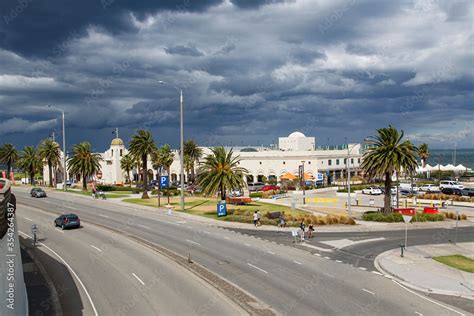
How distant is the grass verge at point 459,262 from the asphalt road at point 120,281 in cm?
1475

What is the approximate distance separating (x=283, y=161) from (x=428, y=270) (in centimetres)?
7358

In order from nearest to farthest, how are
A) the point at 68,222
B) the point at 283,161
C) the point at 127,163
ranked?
the point at 68,222 → the point at 283,161 → the point at 127,163

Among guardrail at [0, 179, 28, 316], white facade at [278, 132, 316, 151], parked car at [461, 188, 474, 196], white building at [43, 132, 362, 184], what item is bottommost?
parked car at [461, 188, 474, 196]

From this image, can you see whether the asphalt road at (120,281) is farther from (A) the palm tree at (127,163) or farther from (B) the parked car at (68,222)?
(A) the palm tree at (127,163)

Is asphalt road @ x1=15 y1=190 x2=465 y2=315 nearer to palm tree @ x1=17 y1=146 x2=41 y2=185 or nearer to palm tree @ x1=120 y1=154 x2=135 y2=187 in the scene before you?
palm tree @ x1=120 y1=154 x2=135 y2=187

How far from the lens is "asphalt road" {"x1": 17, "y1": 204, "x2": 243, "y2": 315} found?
1764cm

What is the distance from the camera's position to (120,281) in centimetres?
2150

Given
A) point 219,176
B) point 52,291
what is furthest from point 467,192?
point 52,291

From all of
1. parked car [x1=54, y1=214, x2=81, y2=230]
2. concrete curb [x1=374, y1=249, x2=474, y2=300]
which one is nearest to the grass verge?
concrete curb [x1=374, y1=249, x2=474, y2=300]

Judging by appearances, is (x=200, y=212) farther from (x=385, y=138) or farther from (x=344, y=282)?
(x=344, y=282)

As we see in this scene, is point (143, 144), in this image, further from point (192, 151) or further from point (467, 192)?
point (467, 192)

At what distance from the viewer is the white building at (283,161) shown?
95062mm

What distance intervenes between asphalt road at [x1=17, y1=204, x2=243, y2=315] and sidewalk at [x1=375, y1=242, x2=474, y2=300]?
10.2m

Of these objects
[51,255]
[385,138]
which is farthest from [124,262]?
[385,138]
